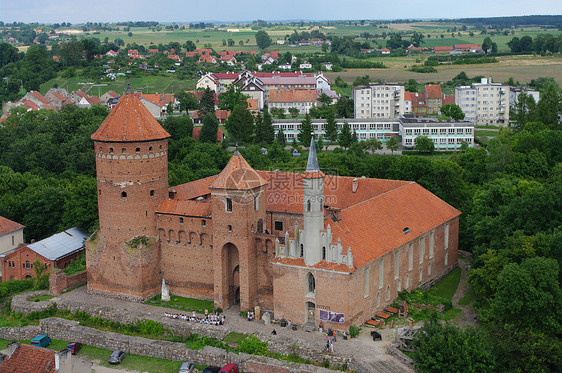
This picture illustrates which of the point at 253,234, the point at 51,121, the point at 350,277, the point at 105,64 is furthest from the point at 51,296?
the point at 105,64

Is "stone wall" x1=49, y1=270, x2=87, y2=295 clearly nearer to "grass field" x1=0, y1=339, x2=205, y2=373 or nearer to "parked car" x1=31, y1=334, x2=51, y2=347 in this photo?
"parked car" x1=31, y1=334, x2=51, y2=347

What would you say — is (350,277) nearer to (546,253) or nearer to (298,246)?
(298,246)

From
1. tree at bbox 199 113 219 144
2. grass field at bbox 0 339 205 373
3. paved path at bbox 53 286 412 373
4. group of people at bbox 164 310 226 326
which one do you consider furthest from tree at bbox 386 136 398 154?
grass field at bbox 0 339 205 373

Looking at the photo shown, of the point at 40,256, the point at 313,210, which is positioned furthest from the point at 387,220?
the point at 40,256

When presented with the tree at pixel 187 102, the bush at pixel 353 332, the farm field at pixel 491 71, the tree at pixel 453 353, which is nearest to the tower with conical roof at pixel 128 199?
the bush at pixel 353 332

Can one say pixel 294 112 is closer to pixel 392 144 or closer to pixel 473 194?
pixel 392 144

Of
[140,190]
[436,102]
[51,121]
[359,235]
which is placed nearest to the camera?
[359,235]
